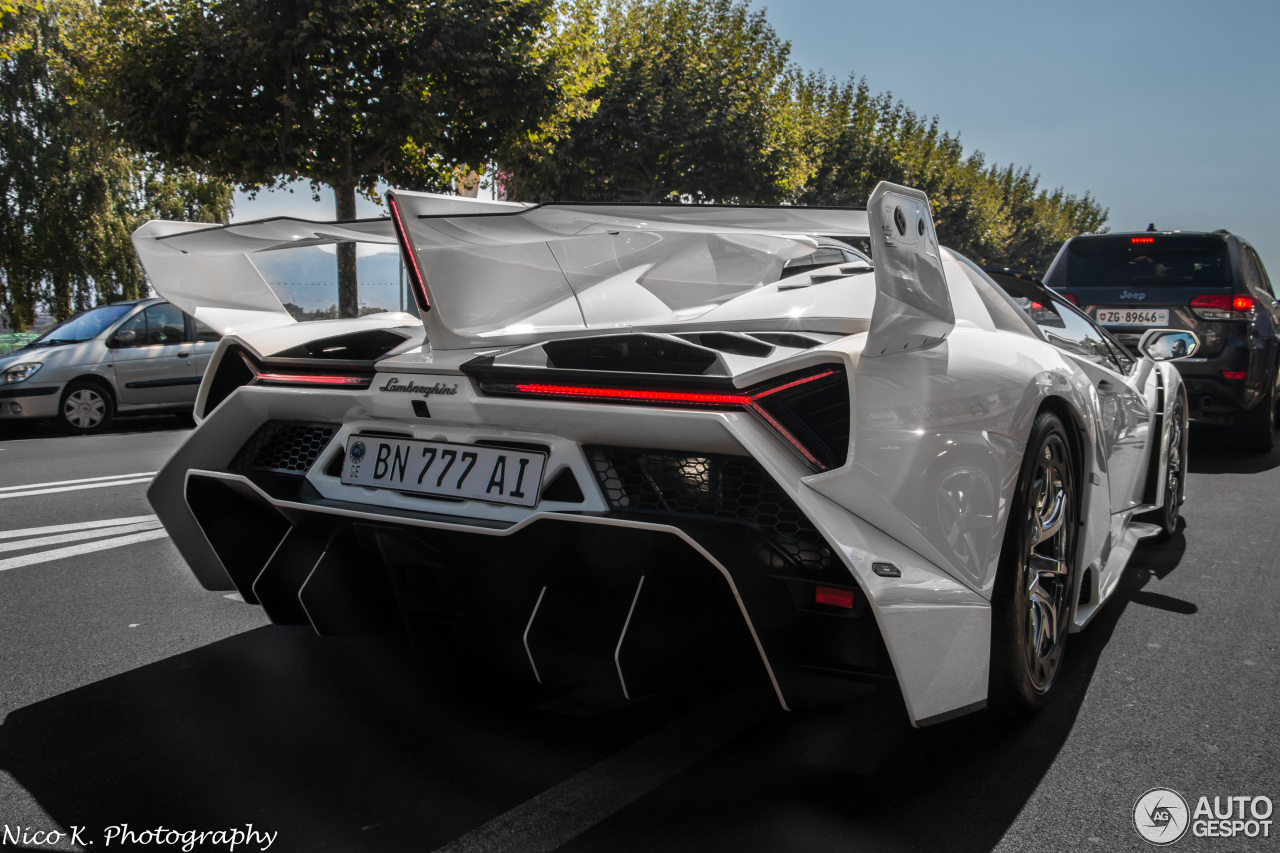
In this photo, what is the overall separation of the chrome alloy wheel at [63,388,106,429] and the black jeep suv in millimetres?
9807

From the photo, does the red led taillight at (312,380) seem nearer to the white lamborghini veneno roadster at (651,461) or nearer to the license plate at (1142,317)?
the white lamborghini veneno roadster at (651,461)

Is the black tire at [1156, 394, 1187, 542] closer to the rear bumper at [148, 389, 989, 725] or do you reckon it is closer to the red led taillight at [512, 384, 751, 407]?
the rear bumper at [148, 389, 989, 725]

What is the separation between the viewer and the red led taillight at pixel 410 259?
7.32 feet

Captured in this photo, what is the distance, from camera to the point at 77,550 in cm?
452

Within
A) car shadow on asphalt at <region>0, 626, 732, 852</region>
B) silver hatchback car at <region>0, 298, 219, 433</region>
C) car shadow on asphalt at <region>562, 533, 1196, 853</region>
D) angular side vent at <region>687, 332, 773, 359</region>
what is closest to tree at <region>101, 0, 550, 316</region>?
silver hatchback car at <region>0, 298, 219, 433</region>

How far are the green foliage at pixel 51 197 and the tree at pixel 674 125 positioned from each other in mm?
11008

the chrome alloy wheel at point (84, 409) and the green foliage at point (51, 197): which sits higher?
the green foliage at point (51, 197)

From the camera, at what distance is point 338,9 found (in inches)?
452

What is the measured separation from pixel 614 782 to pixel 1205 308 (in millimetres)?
7053

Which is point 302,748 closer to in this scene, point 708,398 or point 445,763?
point 445,763

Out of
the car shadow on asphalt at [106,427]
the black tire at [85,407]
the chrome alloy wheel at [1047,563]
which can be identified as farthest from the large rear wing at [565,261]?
the black tire at [85,407]

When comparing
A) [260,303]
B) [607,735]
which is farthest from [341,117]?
[607,735]

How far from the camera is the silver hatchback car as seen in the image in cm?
1041

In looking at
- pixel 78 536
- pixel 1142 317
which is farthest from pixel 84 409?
pixel 1142 317
